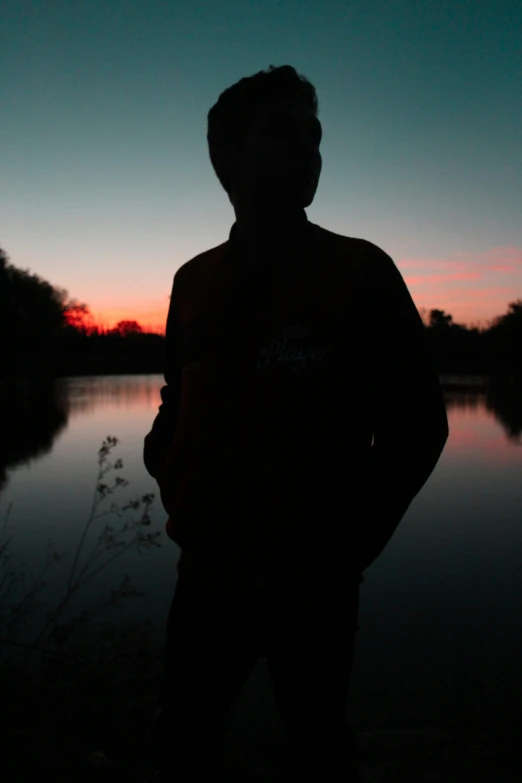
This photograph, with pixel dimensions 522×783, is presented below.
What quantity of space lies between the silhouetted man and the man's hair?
0.01 meters

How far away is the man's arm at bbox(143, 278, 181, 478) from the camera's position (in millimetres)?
1673

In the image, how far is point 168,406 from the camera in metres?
1.70

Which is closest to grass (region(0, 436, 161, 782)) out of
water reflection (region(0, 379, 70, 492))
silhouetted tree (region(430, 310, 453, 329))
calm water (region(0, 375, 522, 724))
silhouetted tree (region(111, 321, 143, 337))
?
calm water (region(0, 375, 522, 724))

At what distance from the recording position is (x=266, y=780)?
246 cm

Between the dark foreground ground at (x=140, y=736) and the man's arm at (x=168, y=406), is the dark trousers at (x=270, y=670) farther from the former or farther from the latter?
the dark foreground ground at (x=140, y=736)

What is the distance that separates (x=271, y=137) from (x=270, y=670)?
119cm

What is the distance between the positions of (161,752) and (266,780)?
133 centimetres

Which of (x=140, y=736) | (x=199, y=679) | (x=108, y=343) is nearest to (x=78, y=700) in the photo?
(x=140, y=736)

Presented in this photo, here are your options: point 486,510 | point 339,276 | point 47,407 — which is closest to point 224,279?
point 339,276

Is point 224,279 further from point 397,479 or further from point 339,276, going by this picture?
point 397,479

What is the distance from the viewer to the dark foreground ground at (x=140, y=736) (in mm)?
2508

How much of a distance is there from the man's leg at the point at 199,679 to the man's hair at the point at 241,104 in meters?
1.04

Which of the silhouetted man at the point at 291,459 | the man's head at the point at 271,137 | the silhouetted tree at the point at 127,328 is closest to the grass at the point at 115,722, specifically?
the silhouetted man at the point at 291,459

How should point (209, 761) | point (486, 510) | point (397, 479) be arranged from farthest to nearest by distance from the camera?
point (486, 510) < point (209, 761) < point (397, 479)
